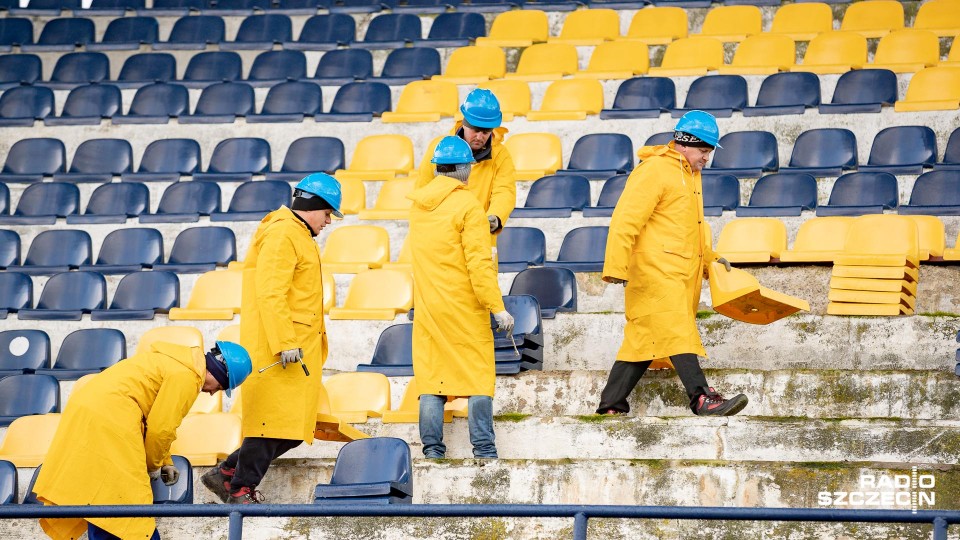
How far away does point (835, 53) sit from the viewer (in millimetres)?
12945

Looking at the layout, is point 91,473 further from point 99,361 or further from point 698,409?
point 99,361

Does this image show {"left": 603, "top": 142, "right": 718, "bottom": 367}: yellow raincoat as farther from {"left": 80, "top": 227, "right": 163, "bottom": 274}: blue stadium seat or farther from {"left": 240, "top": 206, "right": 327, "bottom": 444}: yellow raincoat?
{"left": 80, "top": 227, "right": 163, "bottom": 274}: blue stadium seat

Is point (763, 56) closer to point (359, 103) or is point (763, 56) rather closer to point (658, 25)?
point (658, 25)

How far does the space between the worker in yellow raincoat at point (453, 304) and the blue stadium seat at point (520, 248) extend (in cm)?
237

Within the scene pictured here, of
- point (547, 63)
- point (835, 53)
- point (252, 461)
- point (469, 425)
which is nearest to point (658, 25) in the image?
point (547, 63)

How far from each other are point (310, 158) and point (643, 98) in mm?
2888

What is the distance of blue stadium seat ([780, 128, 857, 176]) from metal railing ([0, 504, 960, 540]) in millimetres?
6392

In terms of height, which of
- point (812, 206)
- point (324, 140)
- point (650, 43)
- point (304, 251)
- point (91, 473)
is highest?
point (650, 43)

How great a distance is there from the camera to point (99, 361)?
391 inches

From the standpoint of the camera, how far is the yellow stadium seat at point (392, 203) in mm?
11383

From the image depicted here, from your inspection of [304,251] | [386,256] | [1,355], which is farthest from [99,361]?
[304,251]

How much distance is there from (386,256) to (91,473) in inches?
184

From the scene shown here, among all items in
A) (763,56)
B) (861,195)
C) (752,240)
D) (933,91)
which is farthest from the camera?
(763,56)

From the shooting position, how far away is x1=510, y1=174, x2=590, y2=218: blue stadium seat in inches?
432
